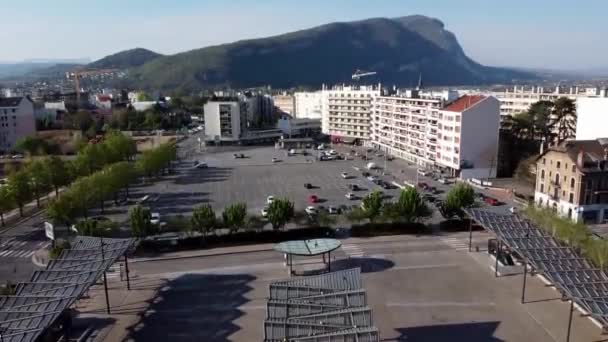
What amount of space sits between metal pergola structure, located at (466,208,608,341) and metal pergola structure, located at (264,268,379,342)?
30.5 feet

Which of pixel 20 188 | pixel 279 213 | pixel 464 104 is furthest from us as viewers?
pixel 464 104

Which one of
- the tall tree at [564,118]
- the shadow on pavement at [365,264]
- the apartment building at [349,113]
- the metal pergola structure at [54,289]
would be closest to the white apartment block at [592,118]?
the tall tree at [564,118]

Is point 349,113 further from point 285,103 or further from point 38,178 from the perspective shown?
point 38,178

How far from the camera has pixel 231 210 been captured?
37.7 metres

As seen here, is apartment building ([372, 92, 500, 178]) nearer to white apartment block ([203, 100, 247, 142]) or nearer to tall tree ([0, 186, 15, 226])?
white apartment block ([203, 100, 247, 142])

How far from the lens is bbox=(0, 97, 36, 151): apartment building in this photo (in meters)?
101

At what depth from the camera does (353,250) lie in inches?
1427

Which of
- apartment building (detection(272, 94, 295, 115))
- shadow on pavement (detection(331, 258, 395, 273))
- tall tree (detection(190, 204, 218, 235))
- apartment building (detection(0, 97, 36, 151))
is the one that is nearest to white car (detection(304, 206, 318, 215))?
shadow on pavement (detection(331, 258, 395, 273))

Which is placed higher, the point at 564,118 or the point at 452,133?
the point at 564,118

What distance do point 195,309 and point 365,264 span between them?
12.7m

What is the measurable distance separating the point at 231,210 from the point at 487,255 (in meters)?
20.4

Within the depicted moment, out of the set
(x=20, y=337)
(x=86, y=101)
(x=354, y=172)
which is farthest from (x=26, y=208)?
(x=86, y=101)

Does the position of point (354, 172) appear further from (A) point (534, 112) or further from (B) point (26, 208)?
(B) point (26, 208)

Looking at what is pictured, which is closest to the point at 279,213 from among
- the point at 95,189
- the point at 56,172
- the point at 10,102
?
the point at 95,189
